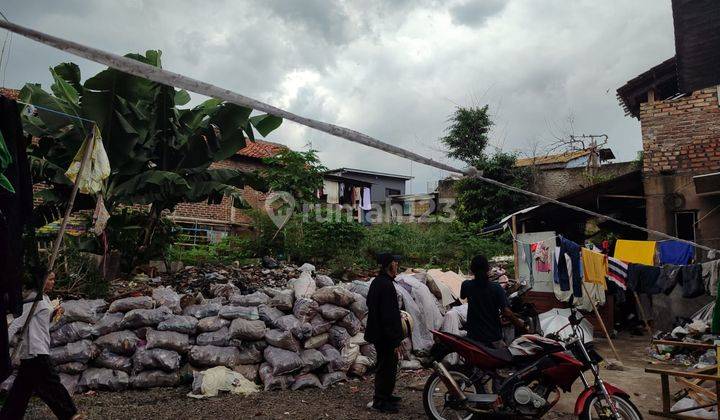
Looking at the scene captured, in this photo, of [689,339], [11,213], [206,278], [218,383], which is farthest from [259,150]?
[11,213]

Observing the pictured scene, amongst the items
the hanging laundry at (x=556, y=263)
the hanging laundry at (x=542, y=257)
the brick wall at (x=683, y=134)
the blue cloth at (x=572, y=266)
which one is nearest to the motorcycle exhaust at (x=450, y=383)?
the blue cloth at (x=572, y=266)

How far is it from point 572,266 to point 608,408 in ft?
16.4

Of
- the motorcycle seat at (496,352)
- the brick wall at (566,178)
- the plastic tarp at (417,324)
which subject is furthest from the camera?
the brick wall at (566,178)

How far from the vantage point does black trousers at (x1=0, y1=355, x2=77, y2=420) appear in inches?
159

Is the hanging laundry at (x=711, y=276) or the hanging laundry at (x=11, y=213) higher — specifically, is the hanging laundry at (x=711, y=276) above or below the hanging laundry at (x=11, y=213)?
below

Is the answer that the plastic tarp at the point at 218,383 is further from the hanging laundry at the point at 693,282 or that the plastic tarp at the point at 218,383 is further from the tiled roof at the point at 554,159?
the tiled roof at the point at 554,159

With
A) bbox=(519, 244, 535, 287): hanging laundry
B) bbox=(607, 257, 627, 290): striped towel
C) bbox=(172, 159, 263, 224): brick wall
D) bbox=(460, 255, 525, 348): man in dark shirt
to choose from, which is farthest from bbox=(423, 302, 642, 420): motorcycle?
bbox=(172, 159, 263, 224): brick wall

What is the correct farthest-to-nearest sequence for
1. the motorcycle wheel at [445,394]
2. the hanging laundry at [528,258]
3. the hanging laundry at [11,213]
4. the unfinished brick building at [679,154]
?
the hanging laundry at [528,258] → the unfinished brick building at [679,154] → the motorcycle wheel at [445,394] → the hanging laundry at [11,213]

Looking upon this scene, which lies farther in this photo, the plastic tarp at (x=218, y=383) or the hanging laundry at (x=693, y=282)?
the hanging laundry at (x=693, y=282)

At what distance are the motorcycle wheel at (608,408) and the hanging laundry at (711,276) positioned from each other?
5.20m

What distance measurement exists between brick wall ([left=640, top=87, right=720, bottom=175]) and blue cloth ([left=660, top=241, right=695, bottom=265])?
169cm

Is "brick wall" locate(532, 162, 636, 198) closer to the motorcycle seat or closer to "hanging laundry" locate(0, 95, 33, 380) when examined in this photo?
the motorcycle seat

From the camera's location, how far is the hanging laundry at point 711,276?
7.98 meters

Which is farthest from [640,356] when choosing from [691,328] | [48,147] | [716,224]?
[48,147]
